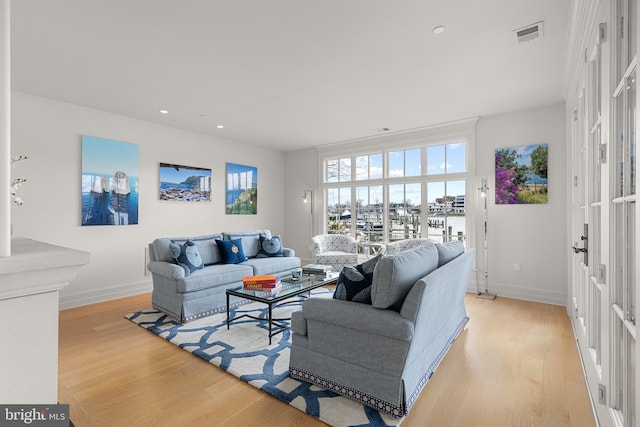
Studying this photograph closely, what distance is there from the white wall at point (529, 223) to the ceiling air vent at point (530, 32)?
216 cm

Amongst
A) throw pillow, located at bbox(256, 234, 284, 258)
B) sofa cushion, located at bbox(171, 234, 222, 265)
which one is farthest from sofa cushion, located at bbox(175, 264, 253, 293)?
throw pillow, located at bbox(256, 234, 284, 258)

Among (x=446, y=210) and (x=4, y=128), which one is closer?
(x=4, y=128)

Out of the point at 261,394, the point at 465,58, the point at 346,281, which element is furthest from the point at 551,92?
the point at 261,394

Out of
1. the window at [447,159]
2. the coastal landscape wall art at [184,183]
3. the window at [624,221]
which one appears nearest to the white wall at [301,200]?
the coastal landscape wall art at [184,183]

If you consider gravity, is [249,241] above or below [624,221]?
below

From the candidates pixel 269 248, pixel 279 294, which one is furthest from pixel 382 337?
pixel 269 248

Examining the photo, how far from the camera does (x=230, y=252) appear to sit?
4.36 m

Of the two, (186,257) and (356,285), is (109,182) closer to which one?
(186,257)

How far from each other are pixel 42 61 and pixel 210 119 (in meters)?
2.03

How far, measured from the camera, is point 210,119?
476cm

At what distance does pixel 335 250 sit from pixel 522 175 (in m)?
3.13

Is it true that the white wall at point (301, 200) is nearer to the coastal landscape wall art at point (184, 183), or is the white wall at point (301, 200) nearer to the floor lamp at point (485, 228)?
the coastal landscape wall art at point (184, 183)

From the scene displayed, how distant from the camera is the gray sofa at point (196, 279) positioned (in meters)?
3.46

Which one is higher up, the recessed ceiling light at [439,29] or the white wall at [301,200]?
the recessed ceiling light at [439,29]
